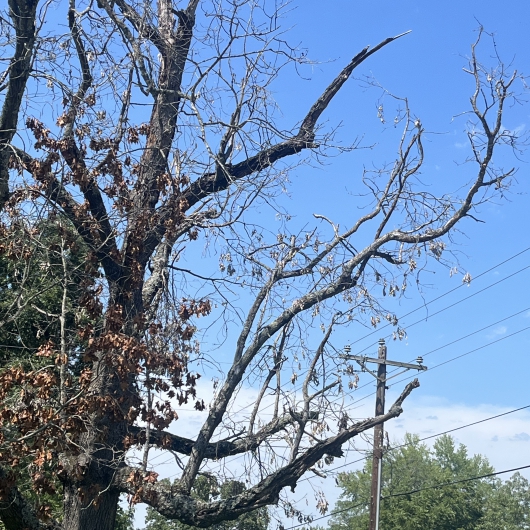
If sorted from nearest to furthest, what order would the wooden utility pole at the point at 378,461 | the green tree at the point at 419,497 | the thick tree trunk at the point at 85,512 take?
the thick tree trunk at the point at 85,512 < the wooden utility pole at the point at 378,461 < the green tree at the point at 419,497

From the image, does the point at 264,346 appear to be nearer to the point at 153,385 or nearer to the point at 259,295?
the point at 259,295

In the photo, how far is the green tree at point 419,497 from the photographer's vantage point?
50312 mm

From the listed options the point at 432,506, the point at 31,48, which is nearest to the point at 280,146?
the point at 31,48

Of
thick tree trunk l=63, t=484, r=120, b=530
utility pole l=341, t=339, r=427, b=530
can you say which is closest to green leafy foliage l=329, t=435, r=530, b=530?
utility pole l=341, t=339, r=427, b=530

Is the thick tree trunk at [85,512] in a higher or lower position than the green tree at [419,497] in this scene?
lower

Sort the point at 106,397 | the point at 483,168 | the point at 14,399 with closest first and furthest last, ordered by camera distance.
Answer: the point at 106,397 < the point at 14,399 < the point at 483,168

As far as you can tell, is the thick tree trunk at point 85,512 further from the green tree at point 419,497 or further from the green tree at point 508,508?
the green tree at point 508,508

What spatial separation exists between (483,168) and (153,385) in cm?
461

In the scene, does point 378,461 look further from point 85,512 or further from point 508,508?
point 508,508

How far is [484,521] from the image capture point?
54594 millimetres

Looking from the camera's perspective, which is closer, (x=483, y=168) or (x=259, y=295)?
(x=483, y=168)

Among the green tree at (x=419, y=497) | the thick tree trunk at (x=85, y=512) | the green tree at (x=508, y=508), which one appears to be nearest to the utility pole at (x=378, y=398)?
the thick tree trunk at (x=85, y=512)

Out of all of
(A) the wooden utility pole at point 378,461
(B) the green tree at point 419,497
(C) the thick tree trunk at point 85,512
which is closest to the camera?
(C) the thick tree trunk at point 85,512

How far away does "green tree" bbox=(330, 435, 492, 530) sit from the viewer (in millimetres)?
50312
